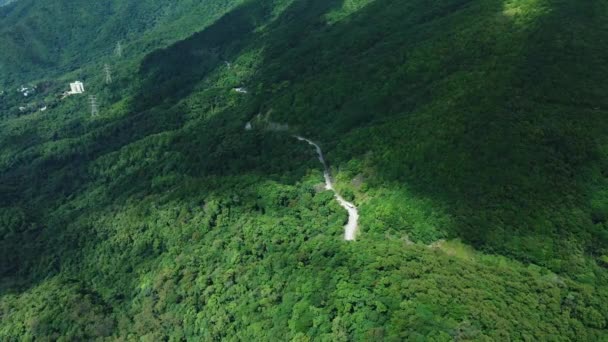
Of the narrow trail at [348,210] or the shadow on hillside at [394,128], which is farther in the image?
the narrow trail at [348,210]

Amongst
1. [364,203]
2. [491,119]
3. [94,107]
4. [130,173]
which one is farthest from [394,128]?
[94,107]

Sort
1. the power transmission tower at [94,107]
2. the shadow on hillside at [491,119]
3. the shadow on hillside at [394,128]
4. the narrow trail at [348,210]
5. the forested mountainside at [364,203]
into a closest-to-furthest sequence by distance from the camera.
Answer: the forested mountainside at [364,203]
the shadow on hillside at [491,119]
the shadow on hillside at [394,128]
the narrow trail at [348,210]
the power transmission tower at [94,107]

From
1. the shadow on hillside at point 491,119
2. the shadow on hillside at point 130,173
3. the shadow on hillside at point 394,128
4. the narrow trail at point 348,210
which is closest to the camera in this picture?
the shadow on hillside at point 491,119

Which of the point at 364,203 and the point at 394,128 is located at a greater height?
the point at 394,128

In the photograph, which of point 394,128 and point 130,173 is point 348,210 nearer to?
point 394,128

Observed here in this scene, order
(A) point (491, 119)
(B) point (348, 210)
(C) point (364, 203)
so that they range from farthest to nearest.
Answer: (B) point (348, 210)
(A) point (491, 119)
(C) point (364, 203)

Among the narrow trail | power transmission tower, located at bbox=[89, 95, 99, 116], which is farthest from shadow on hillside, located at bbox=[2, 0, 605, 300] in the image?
power transmission tower, located at bbox=[89, 95, 99, 116]

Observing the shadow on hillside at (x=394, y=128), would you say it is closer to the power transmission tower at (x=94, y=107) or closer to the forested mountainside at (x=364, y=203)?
the forested mountainside at (x=364, y=203)

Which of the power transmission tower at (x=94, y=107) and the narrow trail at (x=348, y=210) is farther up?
the power transmission tower at (x=94, y=107)

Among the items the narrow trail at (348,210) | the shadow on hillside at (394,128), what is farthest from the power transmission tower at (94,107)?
the narrow trail at (348,210)
